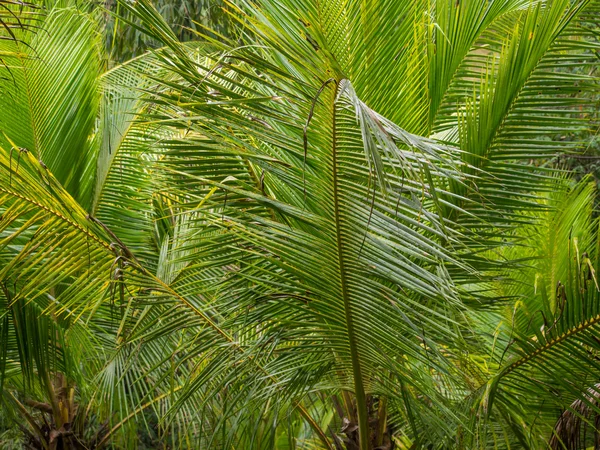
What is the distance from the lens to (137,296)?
9.20ft

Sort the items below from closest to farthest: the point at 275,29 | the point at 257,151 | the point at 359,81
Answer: the point at 275,29, the point at 257,151, the point at 359,81

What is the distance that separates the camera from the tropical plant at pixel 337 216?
230 cm

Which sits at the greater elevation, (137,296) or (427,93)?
(427,93)

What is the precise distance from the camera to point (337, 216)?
2381 mm

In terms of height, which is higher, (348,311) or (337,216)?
(337,216)

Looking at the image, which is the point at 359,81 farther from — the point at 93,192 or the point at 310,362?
the point at 93,192

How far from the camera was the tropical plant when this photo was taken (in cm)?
230

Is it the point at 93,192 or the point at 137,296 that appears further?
the point at 93,192

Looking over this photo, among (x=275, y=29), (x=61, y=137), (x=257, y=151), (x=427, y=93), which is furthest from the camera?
(x=61, y=137)

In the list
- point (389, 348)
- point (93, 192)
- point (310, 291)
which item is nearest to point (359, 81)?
point (310, 291)

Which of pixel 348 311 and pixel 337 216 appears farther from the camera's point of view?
pixel 348 311

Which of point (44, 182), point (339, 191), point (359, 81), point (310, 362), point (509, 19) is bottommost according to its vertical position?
point (310, 362)

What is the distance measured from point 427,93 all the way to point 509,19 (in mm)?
1041

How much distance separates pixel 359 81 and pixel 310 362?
102 centimetres
